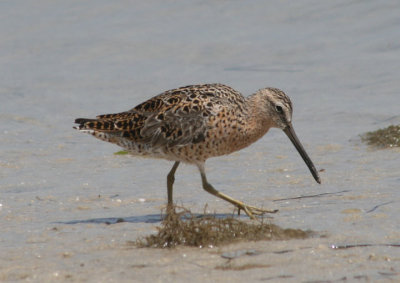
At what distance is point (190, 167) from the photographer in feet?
29.2

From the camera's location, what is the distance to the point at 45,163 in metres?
8.90

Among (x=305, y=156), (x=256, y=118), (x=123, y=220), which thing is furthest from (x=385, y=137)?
(x=123, y=220)

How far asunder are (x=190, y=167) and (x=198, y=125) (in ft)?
6.11

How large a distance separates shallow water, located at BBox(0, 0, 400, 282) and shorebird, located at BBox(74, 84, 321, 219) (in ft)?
1.48

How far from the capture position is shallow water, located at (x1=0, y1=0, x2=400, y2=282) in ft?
18.2

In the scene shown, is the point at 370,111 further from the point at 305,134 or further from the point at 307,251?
the point at 307,251

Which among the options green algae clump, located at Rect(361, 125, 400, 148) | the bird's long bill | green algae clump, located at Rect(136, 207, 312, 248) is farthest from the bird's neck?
green algae clump, located at Rect(361, 125, 400, 148)

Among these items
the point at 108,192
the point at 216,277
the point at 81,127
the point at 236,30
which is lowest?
the point at 216,277

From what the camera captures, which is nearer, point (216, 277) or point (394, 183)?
point (216, 277)

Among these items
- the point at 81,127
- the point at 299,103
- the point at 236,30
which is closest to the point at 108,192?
the point at 81,127

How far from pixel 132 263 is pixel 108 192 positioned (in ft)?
7.90

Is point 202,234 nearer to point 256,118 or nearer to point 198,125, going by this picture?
point 198,125

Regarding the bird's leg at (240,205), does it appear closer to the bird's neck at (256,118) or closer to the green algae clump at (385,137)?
the bird's neck at (256,118)

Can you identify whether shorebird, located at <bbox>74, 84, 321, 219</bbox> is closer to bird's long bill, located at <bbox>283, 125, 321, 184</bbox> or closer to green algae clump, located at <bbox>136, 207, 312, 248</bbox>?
bird's long bill, located at <bbox>283, 125, 321, 184</bbox>
